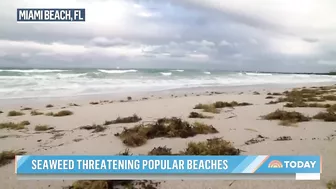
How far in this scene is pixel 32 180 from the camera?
10.6ft

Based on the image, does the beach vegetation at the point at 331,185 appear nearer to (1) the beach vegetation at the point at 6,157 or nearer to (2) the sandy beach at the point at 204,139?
(2) the sandy beach at the point at 204,139

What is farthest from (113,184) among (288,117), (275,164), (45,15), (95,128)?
(288,117)

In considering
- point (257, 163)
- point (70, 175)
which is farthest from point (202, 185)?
point (70, 175)

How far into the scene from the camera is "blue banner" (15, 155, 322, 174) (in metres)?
2.90

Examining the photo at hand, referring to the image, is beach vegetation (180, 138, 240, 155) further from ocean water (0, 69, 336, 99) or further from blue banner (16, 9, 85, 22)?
ocean water (0, 69, 336, 99)

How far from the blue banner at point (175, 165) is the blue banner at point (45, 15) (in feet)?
6.42

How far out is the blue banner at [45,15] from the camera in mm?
3661

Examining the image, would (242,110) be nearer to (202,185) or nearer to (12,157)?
(202,185)

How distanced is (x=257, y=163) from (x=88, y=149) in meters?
2.73

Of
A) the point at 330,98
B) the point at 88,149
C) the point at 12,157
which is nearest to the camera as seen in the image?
the point at 12,157

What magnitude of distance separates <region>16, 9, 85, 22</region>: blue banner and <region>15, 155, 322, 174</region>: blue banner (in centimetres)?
196

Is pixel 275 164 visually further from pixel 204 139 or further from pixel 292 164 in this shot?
pixel 204 139

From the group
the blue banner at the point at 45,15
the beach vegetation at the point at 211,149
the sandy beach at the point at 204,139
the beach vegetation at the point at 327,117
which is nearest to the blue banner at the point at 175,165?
the sandy beach at the point at 204,139

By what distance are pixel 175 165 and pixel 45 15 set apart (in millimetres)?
2771
